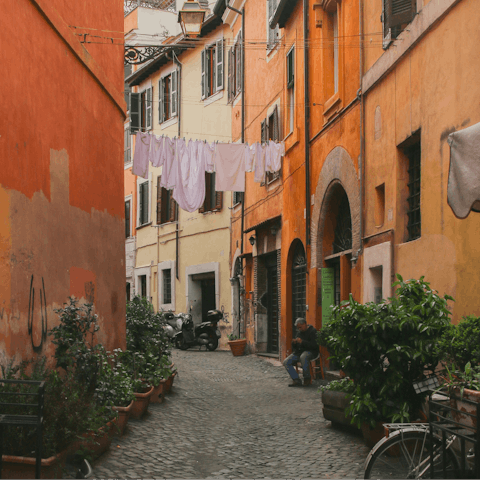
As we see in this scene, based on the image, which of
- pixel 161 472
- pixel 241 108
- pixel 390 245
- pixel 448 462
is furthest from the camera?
pixel 241 108

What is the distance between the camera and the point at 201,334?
19969 millimetres

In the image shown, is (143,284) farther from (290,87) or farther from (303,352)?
(303,352)

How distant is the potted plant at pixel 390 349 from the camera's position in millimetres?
6328

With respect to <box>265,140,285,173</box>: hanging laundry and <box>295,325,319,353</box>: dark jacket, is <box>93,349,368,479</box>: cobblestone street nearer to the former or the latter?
<box>295,325,319,353</box>: dark jacket

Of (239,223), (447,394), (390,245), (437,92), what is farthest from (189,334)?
(447,394)

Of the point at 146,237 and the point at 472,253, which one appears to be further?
the point at 146,237

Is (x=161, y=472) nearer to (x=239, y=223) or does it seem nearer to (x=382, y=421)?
(x=382, y=421)

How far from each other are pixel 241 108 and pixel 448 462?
16.0m

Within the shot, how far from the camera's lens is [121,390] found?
25.3 ft

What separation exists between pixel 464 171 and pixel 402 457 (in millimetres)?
2228

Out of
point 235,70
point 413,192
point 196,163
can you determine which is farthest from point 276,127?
point 413,192

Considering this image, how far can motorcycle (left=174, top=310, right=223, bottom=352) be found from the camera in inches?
779

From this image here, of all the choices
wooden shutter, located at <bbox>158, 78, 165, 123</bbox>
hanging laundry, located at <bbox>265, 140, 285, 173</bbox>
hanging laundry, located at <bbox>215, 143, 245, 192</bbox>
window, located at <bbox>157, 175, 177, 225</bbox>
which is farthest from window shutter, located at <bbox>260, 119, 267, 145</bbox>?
wooden shutter, located at <bbox>158, 78, 165, 123</bbox>

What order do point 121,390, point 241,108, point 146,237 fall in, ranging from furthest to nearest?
point 146,237 → point 241,108 → point 121,390
